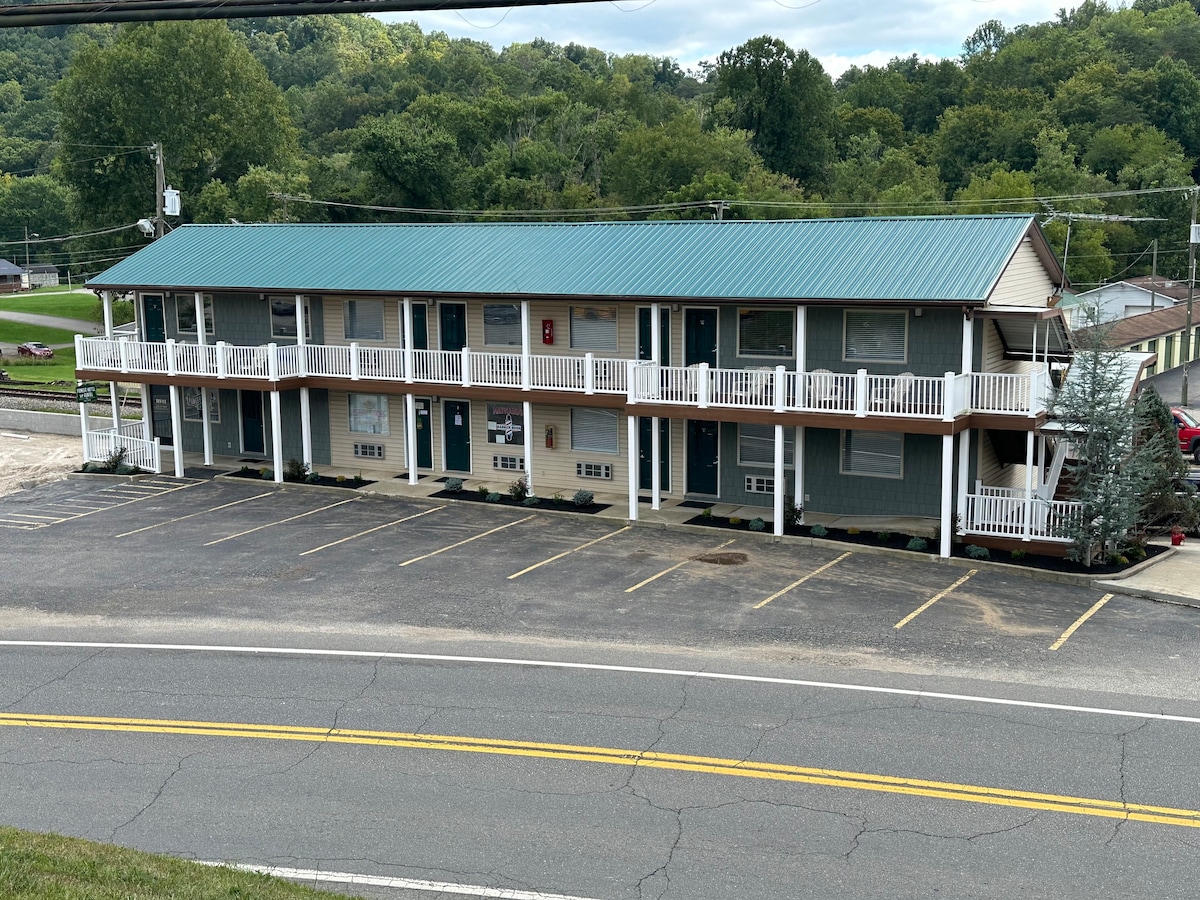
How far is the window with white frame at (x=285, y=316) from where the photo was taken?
33.8m

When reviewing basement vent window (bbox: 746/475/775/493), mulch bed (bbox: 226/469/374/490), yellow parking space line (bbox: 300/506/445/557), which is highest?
basement vent window (bbox: 746/475/775/493)

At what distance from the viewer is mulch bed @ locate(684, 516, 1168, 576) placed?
77.7 feet

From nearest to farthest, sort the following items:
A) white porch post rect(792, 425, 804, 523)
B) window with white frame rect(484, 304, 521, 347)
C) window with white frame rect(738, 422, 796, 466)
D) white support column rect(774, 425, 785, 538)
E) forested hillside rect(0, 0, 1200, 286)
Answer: white support column rect(774, 425, 785, 538) → white porch post rect(792, 425, 804, 523) → window with white frame rect(738, 422, 796, 466) → window with white frame rect(484, 304, 521, 347) → forested hillside rect(0, 0, 1200, 286)

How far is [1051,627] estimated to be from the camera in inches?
786

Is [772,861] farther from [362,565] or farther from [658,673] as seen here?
[362,565]

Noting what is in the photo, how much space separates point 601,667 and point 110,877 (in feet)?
28.1

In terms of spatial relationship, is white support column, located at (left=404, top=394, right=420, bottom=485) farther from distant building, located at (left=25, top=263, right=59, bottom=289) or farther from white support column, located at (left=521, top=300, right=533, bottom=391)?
distant building, located at (left=25, top=263, right=59, bottom=289)

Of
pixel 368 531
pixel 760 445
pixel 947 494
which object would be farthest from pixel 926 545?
pixel 368 531

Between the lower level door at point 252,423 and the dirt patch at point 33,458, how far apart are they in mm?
5003

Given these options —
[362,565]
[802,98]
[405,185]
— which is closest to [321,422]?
[362,565]

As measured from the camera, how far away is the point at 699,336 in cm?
2898

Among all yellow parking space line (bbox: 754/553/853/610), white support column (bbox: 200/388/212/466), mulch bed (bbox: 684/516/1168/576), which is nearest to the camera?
yellow parking space line (bbox: 754/553/853/610)

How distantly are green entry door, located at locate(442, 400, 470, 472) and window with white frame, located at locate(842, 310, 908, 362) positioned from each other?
10.4 m

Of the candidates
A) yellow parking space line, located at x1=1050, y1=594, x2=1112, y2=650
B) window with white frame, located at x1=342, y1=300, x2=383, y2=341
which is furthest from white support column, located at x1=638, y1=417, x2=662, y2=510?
yellow parking space line, located at x1=1050, y1=594, x2=1112, y2=650
